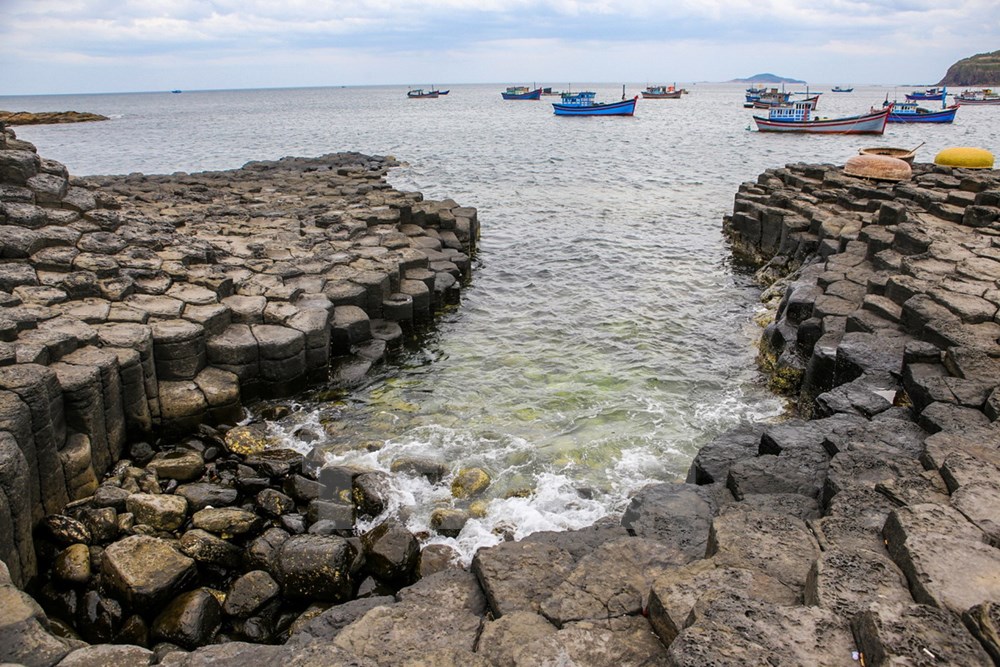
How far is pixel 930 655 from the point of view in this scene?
2807 millimetres

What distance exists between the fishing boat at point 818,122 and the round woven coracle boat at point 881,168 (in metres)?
38.0

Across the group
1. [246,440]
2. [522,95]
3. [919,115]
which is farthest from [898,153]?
[522,95]

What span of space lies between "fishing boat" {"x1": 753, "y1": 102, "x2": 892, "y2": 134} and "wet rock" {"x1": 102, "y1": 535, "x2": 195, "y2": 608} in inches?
2303

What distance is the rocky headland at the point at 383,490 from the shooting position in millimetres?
3613

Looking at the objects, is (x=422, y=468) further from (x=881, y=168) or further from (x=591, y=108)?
(x=591, y=108)

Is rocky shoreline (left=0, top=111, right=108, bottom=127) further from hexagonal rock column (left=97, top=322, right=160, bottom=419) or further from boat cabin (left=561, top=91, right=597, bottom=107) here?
hexagonal rock column (left=97, top=322, right=160, bottom=419)

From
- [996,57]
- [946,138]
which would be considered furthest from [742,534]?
[996,57]

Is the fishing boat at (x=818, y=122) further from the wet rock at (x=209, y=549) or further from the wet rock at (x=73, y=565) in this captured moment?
the wet rock at (x=73, y=565)

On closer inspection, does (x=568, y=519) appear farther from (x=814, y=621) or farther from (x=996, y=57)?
(x=996, y=57)

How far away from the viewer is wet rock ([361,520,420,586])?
5797 millimetres

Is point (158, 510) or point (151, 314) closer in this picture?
point (158, 510)

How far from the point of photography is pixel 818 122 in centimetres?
5256

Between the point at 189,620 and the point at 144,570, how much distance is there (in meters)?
0.60

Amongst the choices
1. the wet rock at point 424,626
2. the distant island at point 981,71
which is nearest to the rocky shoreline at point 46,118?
the wet rock at point 424,626
